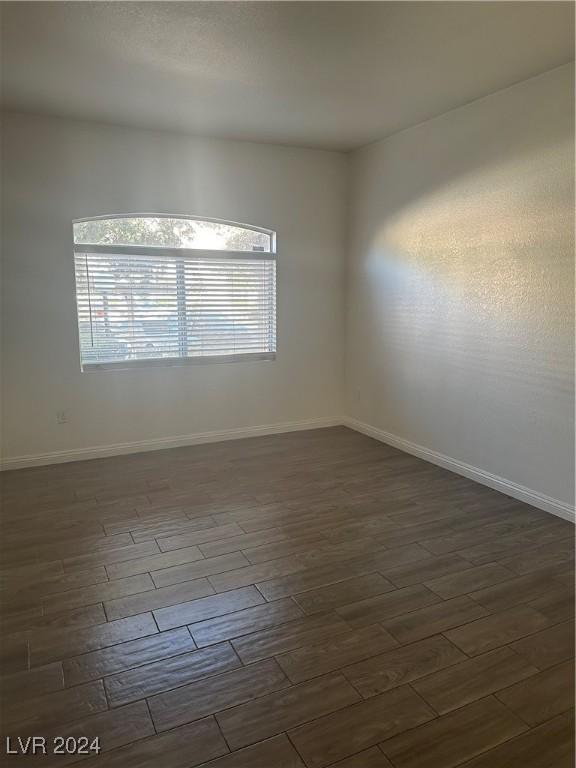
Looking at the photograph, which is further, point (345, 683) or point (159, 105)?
point (159, 105)

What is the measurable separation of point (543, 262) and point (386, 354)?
1748mm

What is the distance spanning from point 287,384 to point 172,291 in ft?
4.71

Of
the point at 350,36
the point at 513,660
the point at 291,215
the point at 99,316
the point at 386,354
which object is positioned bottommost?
the point at 513,660

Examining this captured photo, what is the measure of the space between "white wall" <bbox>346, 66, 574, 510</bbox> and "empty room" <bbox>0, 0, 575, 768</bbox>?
2cm

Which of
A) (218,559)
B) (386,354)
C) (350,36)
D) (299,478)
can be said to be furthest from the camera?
(386,354)

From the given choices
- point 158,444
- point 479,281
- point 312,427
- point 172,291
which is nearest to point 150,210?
point 172,291

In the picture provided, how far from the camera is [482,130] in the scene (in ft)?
11.8

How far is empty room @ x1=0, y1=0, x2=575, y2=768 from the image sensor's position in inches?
74.2

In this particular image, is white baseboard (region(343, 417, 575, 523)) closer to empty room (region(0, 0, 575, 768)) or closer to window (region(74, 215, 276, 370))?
empty room (region(0, 0, 575, 768))

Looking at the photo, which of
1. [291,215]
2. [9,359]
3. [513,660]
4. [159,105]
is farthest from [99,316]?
[513,660]

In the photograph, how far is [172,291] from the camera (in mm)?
4570

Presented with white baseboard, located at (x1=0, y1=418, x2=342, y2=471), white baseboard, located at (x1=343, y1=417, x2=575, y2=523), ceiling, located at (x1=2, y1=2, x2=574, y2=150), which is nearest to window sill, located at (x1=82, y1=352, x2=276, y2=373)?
white baseboard, located at (x1=0, y1=418, x2=342, y2=471)

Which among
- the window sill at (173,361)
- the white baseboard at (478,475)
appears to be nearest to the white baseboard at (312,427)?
the white baseboard at (478,475)

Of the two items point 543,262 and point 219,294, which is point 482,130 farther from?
point 219,294
